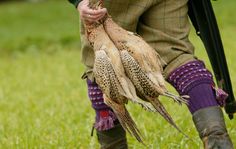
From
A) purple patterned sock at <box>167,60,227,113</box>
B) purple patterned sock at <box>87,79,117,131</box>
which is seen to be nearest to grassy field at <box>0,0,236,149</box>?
purple patterned sock at <box>87,79,117,131</box>

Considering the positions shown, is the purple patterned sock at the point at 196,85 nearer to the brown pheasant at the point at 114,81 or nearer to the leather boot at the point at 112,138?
the brown pheasant at the point at 114,81

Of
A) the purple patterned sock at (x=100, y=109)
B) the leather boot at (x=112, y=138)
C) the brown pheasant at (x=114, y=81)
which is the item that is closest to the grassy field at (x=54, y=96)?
the leather boot at (x=112, y=138)

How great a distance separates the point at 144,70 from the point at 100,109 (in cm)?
86

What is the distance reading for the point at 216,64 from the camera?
11.8ft

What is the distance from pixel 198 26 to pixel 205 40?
87mm

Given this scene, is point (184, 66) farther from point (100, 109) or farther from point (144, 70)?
point (100, 109)

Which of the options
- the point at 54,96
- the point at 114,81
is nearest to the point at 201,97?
the point at 114,81

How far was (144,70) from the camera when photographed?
9.77 ft

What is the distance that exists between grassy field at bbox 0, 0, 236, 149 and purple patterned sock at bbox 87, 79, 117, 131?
0.63m

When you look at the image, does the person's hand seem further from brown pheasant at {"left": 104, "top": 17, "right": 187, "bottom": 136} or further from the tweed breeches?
the tweed breeches

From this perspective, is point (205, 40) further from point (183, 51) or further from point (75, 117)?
point (75, 117)

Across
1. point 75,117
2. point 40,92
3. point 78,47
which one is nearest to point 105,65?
point 75,117

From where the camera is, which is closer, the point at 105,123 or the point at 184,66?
the point at 184,66

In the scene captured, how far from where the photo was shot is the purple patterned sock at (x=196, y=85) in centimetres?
337
